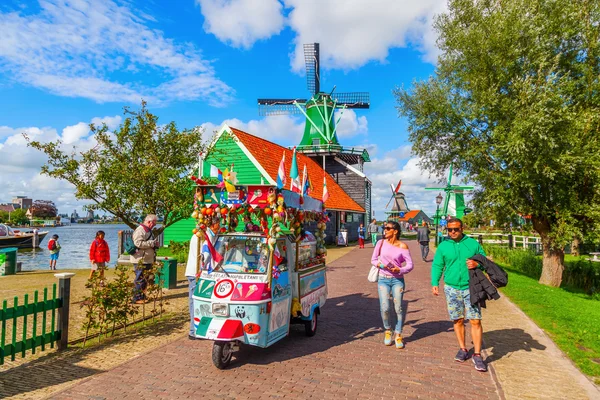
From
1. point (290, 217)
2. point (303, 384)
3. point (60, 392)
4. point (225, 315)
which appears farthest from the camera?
point (290, 217)

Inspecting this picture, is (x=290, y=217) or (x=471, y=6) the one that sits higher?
(x=471, y=6)

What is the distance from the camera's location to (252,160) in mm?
21984

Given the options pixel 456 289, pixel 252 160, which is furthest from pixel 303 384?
pixel 252 160

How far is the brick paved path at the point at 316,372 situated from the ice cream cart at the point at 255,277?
0.36 m

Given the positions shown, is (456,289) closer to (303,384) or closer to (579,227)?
(303,384)

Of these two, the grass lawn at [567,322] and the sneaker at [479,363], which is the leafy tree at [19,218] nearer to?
the grass lawn at [567,322]

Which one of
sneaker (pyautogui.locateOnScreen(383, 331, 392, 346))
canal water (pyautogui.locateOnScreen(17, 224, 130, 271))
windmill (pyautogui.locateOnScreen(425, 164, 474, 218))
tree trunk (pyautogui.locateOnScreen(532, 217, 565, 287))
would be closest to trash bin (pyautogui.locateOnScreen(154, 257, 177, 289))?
sneaker (pyautogui.locateOnScreen(383, 331, 392, 346))

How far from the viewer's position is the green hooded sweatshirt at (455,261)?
5727 millimetres

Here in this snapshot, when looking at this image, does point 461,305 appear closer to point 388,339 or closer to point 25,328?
point 388,339

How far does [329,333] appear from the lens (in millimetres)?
7277

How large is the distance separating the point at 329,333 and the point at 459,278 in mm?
2648

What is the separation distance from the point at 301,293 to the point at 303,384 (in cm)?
189

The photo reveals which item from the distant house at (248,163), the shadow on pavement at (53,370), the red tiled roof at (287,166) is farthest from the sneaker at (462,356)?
the distant house at (248,163)

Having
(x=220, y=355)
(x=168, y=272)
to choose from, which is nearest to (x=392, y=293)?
(x=220, y=355)
